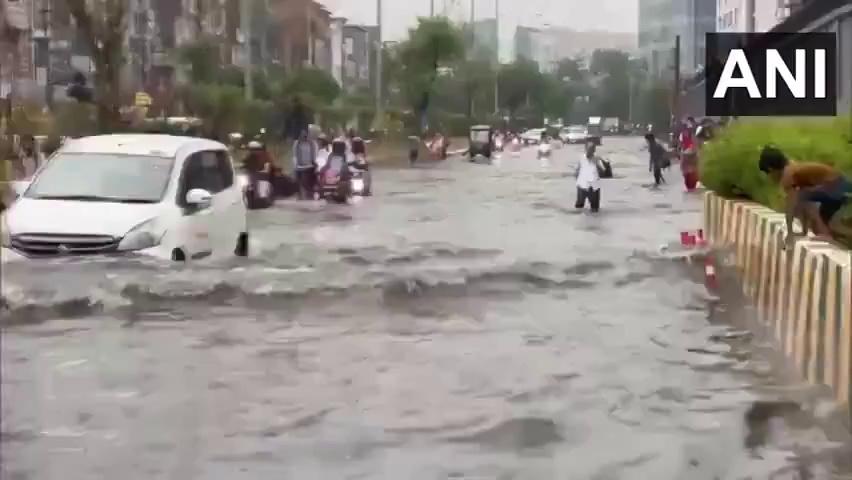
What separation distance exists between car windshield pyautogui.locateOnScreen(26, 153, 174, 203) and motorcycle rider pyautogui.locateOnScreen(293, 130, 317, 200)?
14.3m

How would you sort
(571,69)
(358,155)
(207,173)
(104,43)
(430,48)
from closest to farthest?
(207,173) → (104,43) → (358,155) → (571,69) → (430,48)

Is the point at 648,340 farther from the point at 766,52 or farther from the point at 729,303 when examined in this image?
the point at 766,52

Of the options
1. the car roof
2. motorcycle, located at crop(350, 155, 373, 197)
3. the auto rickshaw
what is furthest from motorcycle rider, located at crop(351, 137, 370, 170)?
the auto rickshaw

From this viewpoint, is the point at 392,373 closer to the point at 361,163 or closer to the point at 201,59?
the point at 361,163

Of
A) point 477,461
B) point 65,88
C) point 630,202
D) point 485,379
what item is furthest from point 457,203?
point 477,461

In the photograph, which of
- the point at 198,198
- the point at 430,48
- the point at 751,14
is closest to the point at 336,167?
the point at 198,198

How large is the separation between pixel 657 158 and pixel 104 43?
16.1 meters

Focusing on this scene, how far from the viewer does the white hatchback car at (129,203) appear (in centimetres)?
1306

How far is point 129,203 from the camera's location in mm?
13844

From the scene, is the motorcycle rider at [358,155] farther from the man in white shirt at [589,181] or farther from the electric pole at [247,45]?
the electric pole at [247,45]

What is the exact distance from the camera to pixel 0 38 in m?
8.33

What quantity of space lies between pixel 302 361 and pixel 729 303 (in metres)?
4.78

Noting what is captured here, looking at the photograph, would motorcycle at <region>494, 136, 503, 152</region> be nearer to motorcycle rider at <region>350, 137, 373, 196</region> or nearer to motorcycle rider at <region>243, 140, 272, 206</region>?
motorcycle rider at <region>350, 137, 373, 196</region>

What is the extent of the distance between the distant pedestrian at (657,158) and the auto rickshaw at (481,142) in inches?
819
